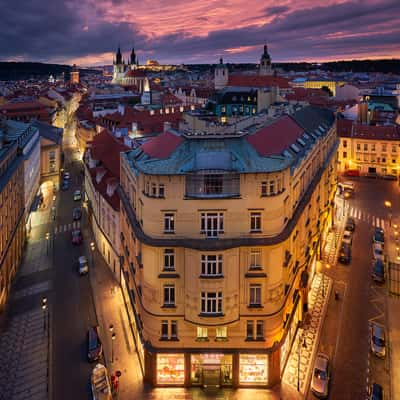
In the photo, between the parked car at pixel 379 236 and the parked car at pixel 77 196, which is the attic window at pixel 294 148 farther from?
the parked car at pixel 77 196

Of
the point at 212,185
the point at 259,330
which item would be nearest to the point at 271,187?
the point at 212,185

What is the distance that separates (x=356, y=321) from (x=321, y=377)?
40.1 feet

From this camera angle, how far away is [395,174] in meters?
107

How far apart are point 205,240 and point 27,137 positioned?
5286 cm

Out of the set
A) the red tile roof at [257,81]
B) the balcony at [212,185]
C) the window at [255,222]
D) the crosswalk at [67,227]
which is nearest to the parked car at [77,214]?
the crosswalk at [67,227]

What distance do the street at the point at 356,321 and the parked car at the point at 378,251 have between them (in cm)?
89

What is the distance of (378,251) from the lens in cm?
6194

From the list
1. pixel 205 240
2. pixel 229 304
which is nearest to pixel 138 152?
pixel 205 240

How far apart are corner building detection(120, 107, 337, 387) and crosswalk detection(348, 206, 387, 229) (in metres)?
42.8

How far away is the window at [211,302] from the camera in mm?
34281

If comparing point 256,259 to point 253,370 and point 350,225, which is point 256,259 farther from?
point 350,225

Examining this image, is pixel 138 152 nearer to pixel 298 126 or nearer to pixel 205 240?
pixel 205 240

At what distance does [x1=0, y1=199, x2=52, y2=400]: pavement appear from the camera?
37.0 meters

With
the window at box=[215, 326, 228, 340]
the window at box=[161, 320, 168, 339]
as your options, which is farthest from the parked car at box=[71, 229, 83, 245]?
the window at box=[215, 326, 228, 340]
